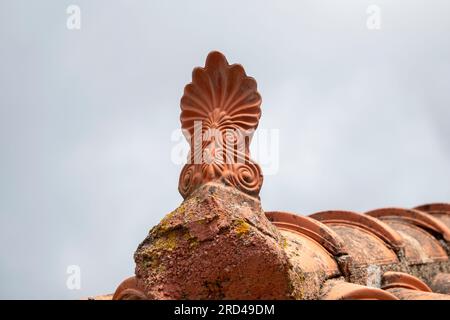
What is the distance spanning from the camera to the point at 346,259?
13.6ft

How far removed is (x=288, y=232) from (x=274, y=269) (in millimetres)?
1378

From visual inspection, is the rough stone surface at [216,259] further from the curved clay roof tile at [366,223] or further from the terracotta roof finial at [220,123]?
the curved clay roof tile at [366,223]

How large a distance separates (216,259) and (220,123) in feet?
3.00

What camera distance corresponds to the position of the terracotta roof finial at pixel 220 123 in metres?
3.45

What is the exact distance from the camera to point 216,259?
3059 millimetres

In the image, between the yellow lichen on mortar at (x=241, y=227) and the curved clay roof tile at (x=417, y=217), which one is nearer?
the yellow lichen on mortar at (x=241, y=227)

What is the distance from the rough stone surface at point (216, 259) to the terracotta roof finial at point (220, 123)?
278mm

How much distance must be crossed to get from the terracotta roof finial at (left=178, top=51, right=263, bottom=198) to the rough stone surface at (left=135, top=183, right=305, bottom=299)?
28 centimetres

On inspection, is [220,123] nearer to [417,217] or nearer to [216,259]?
[216,259]

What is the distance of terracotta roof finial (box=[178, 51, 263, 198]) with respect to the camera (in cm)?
345

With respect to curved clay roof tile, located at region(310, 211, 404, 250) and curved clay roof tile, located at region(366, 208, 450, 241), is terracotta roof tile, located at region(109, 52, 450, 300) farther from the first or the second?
curved clay roof tile, located at region(366, 208, 450, 241)

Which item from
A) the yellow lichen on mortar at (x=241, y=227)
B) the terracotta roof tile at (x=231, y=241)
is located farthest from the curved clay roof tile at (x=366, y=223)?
the yellow lichen on mortar at (x=241, y=227)
